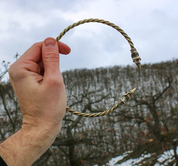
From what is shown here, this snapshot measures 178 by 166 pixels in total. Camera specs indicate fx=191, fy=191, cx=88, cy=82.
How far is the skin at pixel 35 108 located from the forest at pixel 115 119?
12.2ft

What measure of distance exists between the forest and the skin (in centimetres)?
373

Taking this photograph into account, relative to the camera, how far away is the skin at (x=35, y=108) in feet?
3.63

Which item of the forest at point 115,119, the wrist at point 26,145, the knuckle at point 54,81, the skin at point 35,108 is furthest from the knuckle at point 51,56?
the forest at point 115,119

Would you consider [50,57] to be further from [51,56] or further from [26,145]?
[26,145]

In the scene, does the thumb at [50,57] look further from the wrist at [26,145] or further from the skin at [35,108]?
the wrist at [26,145]

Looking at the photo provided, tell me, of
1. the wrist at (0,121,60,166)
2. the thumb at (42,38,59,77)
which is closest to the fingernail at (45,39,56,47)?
the thumb at (42,38,59,77)

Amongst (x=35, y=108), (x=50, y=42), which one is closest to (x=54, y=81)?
(x=35, y=108)

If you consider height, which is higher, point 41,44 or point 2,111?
point 41,44

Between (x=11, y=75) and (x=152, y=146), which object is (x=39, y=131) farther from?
(x=152, y=146)

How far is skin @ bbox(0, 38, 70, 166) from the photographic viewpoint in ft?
3.63

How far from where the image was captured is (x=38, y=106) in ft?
3.91

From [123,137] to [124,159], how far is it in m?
1.25

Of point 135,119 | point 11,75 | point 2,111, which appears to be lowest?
point 135,119

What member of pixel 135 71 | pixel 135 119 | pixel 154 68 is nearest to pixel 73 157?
pixel 135 119
